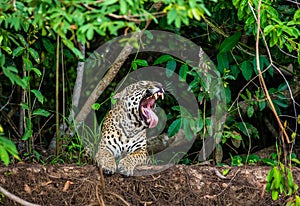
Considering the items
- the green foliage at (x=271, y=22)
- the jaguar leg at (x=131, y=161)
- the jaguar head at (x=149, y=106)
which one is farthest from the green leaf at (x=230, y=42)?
the jaguar leg at (x=131, y=161)

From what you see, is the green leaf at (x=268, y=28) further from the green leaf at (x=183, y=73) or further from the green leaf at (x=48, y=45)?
the green leaf at (x=48, y=45)

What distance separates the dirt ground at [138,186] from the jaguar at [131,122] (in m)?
0.52

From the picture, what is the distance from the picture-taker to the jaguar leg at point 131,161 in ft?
21.4

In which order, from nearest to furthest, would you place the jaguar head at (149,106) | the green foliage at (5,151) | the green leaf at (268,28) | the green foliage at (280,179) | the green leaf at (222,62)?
1. the green foliage at (5,151)
2. the green foliage at (280,179)
3. the green leaf at (268,28)
4. the jaguar head at (149,106)
5. the green leaf at (222,62)

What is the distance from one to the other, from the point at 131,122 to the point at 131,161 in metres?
0.61

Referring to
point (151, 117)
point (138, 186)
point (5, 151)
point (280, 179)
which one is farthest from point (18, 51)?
point (280, 179)

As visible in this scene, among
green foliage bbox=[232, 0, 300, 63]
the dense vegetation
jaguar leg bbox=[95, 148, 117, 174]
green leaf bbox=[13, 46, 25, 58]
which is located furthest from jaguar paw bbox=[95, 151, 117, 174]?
green foliage bbox=[232, 0, 300, 63]

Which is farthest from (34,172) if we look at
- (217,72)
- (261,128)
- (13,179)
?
(261,128)

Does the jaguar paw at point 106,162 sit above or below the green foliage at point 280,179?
below

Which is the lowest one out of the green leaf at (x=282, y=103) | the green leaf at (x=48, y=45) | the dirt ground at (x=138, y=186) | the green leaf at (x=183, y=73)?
the dirt ground at (x=138, y=186)

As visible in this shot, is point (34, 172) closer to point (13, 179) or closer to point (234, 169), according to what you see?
point (13, 179)

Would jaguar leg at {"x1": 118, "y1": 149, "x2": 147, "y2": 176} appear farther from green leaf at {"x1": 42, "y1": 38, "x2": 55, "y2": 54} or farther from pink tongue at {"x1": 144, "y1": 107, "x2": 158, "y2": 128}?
green leaf at {"x1": 42, "y1": 38, "x2": 55, "y2": 54}

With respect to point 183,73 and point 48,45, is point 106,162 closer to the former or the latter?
point 183,73

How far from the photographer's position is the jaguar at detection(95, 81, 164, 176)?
7066 millimetres
